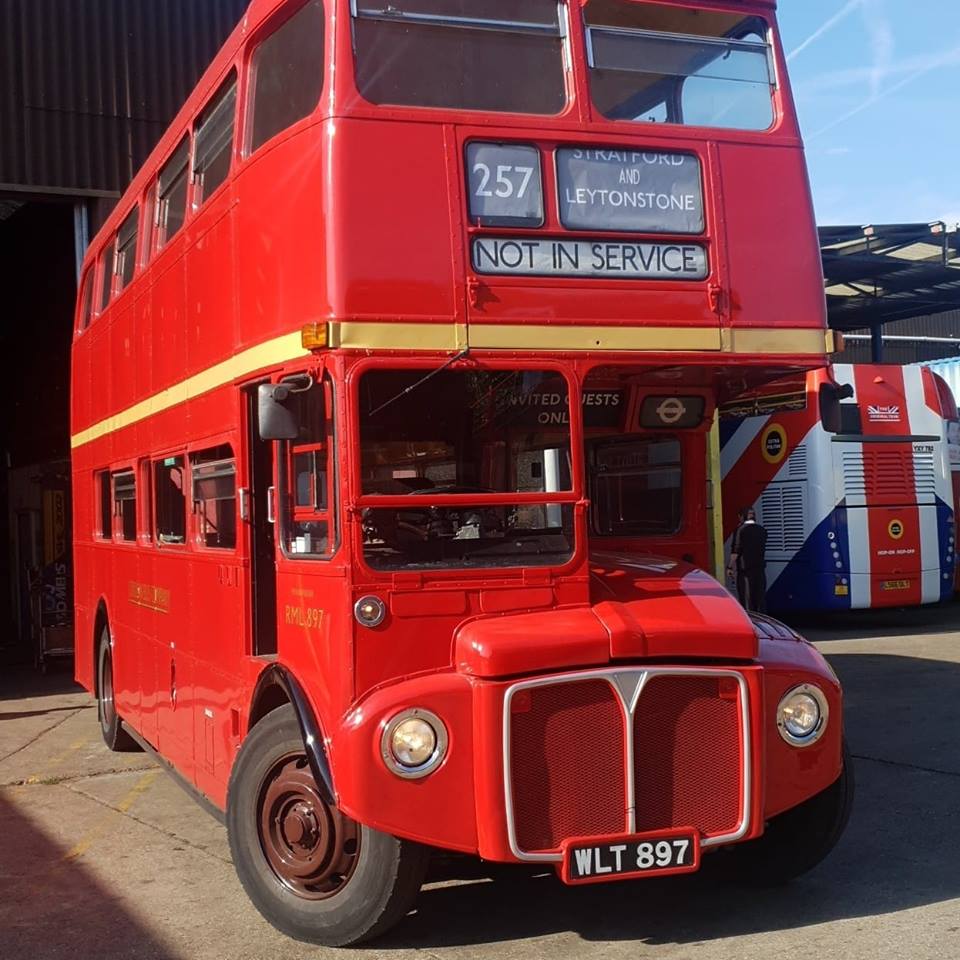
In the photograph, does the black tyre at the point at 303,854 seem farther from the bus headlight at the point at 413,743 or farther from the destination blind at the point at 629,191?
the destination blind at the point at 629,191

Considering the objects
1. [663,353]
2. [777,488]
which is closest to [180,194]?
[663,353]

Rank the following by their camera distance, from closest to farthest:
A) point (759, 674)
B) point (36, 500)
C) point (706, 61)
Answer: point (759, 674) → point (706, 61) → point (36, 500)

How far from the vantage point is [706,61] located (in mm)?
5773

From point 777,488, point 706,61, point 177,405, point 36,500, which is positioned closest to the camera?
point 706,61

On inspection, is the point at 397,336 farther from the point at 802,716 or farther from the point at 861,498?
the point at 861,498

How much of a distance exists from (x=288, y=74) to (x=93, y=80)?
381 inches

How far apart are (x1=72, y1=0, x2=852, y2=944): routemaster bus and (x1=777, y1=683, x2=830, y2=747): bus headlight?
0.04 ft

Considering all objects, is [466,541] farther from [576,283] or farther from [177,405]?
[177,405]

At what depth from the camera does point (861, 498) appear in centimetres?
1628

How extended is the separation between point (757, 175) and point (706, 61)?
62cm

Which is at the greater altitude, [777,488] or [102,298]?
[102,298]

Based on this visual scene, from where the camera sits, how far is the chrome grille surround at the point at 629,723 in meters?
4.61

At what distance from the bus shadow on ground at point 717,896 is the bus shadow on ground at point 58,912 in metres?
1.15

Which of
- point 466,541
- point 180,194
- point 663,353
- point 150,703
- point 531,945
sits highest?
point 180,194
